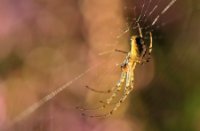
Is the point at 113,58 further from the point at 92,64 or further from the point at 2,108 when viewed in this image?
the point at 2,108

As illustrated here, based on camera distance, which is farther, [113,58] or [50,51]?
[50,51]

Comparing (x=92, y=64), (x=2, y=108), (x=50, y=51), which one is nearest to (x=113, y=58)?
(x=92, y=64)

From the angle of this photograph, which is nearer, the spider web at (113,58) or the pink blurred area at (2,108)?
the spider web at (113,58)

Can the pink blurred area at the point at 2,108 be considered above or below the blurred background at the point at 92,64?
below

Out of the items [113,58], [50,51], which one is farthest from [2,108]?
[113,58]

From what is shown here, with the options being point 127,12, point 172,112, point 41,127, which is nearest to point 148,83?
point 172,112

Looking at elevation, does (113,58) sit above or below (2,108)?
above

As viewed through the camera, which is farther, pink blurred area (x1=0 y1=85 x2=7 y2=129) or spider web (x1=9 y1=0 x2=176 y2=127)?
pink blurred area (x1=0 y1=85 x2=7 y2=129)
